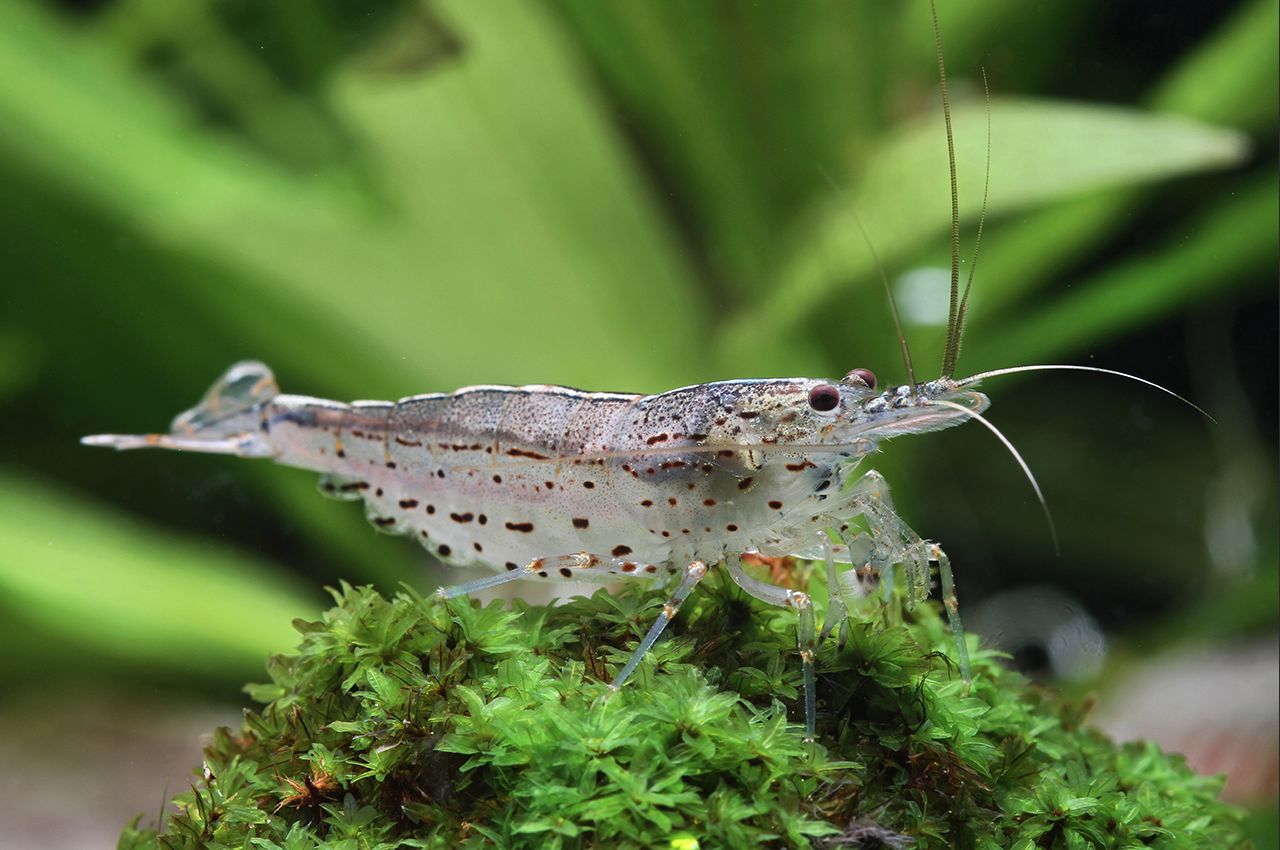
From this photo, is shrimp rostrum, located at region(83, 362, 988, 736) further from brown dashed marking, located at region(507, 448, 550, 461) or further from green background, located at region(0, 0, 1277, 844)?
green background, located at region(0, 0, 1277, 844)

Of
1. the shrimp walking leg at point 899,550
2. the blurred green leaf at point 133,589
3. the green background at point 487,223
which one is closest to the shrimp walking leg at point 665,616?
the shrimp walking leg at point 899,550

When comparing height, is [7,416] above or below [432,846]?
above

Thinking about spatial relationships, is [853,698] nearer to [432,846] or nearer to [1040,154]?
[432,846]

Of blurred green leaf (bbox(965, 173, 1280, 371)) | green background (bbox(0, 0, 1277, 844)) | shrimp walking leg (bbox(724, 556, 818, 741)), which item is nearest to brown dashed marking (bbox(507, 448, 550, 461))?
shrimp walking leg (bbox(724, 556, 818, 741))

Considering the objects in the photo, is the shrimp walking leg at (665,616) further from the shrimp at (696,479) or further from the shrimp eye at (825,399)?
the shrimp eye at (825,399)

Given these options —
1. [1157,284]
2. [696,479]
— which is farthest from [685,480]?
[1157,284]

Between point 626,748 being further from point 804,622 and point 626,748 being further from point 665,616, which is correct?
point 804,622

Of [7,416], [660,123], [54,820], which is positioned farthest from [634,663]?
[7,416]
